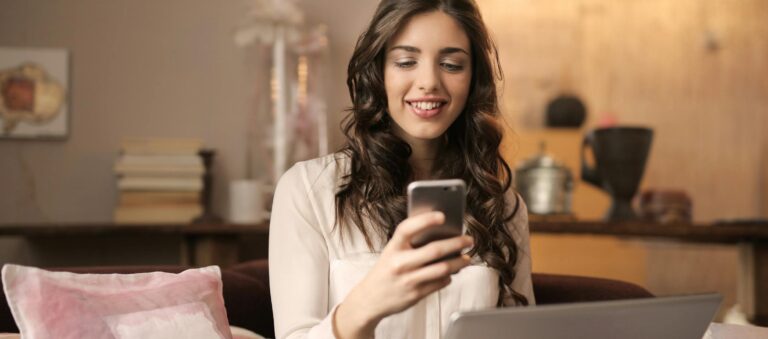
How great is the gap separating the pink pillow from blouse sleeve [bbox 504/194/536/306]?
23.0 inches

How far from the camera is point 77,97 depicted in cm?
292

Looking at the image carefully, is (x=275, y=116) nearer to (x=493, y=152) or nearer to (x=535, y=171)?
(x=535, y=171)

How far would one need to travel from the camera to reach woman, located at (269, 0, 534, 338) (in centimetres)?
152

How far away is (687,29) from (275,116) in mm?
3206

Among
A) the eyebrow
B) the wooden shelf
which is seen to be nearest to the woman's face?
the eyebrow

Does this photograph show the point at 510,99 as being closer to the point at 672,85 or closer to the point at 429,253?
the point at 672,85

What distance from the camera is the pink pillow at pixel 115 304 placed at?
4.29ft

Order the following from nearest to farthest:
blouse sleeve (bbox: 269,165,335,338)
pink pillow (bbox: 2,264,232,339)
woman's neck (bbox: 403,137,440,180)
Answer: pink pillow (bbox: 2,264,232,339) < blouse sleeve (bbox: 269,165,335,338) < woman's neck (bbox: 403,137,440,180)

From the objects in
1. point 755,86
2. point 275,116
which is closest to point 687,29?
point 755,86

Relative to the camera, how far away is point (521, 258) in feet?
5.69

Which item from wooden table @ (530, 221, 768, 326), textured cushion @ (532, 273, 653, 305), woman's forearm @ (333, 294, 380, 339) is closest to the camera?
woman's forearm @ (333, 294, 380, 339)

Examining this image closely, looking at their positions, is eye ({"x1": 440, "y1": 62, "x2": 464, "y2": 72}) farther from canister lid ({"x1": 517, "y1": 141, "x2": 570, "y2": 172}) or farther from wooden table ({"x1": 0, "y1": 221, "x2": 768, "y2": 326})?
canister lid ({"x1": 517, "y1": 141, "x2": 570, "y2": 172})

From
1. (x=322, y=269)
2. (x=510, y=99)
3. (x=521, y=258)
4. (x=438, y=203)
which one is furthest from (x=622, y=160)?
(x=510, y=99)

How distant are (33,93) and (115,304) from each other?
173 cm
